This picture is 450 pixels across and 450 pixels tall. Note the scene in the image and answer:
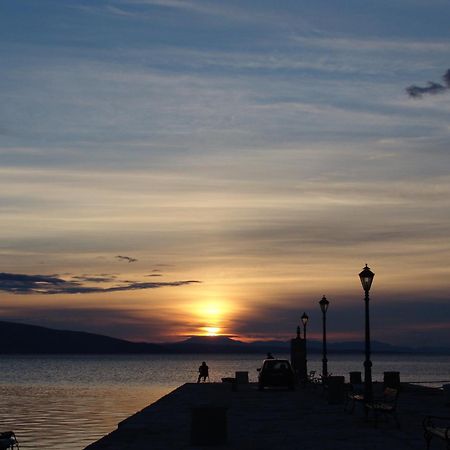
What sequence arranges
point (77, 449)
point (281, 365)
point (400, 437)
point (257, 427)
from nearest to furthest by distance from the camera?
point (400, 437) → point (257, 427) → point (77, 449) → point (281, 365)

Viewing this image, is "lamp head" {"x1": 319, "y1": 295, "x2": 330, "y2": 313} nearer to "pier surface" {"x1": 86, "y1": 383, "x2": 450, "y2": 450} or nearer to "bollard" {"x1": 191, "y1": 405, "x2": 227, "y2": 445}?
"pier surface" {"x1": 86, "y1": 383, "x2": 450, "y2": 450}

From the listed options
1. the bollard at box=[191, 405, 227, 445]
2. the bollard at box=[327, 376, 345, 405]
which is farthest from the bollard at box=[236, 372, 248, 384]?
the bollard at box=[191, 405, 227, 445]

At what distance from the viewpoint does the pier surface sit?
2217cm

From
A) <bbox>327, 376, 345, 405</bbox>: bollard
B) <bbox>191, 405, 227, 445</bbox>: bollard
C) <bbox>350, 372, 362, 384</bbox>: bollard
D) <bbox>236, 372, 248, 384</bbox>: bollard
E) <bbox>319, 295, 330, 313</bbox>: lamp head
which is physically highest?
<bbox>319, 295, 330, 313</bbox>: lamp head

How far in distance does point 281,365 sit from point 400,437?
27.2 m

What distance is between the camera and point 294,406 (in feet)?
120

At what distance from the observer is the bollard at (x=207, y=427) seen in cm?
2206

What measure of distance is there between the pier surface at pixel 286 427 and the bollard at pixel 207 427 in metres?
0.20

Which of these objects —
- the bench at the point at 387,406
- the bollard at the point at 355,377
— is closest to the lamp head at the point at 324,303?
the bollard at the point at 355,377

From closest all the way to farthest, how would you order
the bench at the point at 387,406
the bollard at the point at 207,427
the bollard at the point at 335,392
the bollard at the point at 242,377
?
1. the bollard at the point at 207,427
2. the bench at the point at 387,406
3. the bollard at the point at 335,392
4. the bollard at the point at 242,377

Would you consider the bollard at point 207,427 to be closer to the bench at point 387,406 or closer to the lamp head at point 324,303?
the bench at point 387,406

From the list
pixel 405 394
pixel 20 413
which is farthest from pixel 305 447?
pixel 20 413

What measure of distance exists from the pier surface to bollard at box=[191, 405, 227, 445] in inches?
8.0

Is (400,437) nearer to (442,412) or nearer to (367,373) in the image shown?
(367,373)
